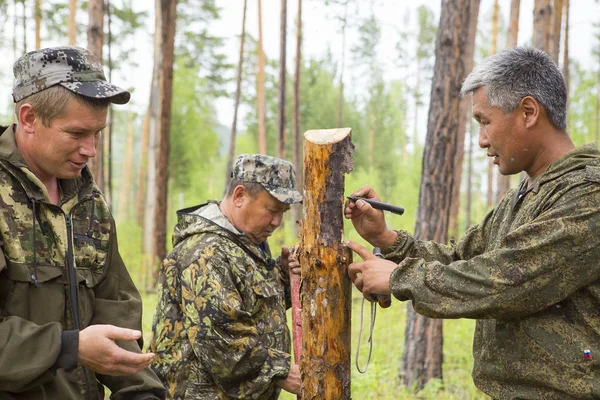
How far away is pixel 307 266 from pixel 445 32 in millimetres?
4200

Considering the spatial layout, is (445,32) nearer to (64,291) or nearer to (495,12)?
(64,291)

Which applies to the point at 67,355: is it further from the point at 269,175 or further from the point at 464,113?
the point at 464,113

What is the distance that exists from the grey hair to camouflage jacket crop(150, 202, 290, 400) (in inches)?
64.1

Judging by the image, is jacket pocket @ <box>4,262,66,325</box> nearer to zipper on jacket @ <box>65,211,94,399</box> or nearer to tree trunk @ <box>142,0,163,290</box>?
zipper on jacket @ <box>65,211,94,399</box>

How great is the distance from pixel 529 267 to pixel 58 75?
1967mm

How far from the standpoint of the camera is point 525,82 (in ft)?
9.06

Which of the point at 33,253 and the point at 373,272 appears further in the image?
the point at 373,272

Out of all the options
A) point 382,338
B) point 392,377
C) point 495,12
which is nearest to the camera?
point 392,377

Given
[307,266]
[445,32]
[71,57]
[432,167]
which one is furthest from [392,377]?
[71,57]

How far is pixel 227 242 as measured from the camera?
354 cm

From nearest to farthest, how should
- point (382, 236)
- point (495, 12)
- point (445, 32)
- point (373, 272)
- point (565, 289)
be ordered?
point (565, 289) < point (373, 272) < point (382, 236) < point (445, 32) < point (495, 12)

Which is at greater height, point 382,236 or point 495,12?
point 495,12

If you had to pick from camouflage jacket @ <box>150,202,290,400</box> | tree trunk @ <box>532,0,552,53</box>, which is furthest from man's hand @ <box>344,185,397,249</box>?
tree trunk @ <box>532,0,552,53</box>

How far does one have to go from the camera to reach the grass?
6.16 m
